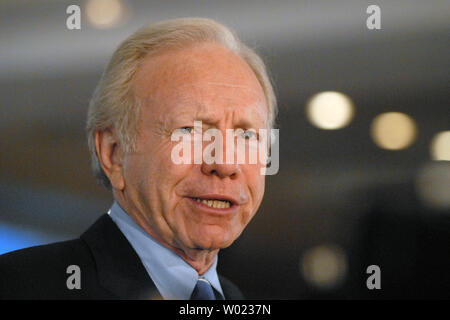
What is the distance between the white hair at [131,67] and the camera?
1451 millimetres

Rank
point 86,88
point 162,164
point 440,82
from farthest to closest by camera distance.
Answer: point 440,82, point 86,88, point 162,164

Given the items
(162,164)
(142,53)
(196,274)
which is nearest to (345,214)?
(196,274)

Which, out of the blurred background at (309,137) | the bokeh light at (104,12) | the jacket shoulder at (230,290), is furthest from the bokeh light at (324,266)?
the bokeh light at (104,12)

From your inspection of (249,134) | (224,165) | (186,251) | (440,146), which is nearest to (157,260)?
(186,251)

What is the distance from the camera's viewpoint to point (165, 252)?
1448mm

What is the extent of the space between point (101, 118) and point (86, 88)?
121 millimetres

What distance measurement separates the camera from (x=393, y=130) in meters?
1.68

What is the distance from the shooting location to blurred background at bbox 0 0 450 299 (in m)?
1.56

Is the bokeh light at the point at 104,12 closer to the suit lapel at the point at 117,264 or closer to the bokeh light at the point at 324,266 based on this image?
the suit lapel at the point at 117,264

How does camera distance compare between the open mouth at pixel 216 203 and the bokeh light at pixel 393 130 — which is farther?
the bokeh light at pixel 393 130

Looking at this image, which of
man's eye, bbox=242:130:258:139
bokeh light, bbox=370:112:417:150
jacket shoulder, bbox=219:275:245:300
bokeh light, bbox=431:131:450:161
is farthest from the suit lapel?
bokeh light, bbox=431:131:450:161

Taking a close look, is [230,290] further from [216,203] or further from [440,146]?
[440,146]

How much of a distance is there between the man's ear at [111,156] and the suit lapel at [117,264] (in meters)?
0.11
